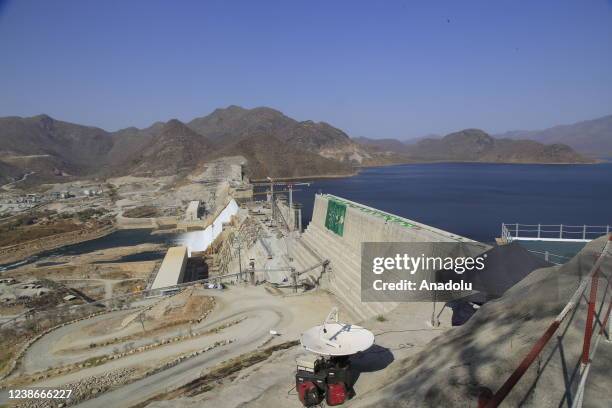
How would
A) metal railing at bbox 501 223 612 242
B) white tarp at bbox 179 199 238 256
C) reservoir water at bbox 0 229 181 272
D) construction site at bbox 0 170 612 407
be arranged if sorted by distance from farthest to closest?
white tarp at bbox 179 199 238 256 → reservoir water at bbox 0 229 181 272 → metal railing at bbox 501 223 612 242 → construction site at bbox 0 170 612 407

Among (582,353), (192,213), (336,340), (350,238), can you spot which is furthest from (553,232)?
(192,213)

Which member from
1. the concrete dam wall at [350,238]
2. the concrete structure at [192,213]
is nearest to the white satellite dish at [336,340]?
the concrete dam wall at [350,238]

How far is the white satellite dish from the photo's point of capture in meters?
7.65

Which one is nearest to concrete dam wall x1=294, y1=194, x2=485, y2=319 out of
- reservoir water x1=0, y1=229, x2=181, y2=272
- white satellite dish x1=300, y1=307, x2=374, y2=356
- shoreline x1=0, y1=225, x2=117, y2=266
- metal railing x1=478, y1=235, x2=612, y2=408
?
white satellite dish x1=300, y1=307, x2=374, y2=356

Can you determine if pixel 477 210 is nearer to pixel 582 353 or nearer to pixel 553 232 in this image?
pixel 553 232

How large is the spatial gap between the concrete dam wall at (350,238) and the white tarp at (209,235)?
27230mm

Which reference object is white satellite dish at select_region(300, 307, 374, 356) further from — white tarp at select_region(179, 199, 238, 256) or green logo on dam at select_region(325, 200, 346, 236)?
white tarp at select_region(179, 199, 238, 256)

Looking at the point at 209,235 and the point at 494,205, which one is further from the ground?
the point at 494,205

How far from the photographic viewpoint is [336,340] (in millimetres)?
8070

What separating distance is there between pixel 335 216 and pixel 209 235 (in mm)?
35550

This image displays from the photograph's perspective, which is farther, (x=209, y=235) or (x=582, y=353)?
(x=209, y=235)

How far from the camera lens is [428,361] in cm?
687

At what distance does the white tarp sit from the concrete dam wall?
27230mm

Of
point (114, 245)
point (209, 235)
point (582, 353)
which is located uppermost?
point (582, 353)
